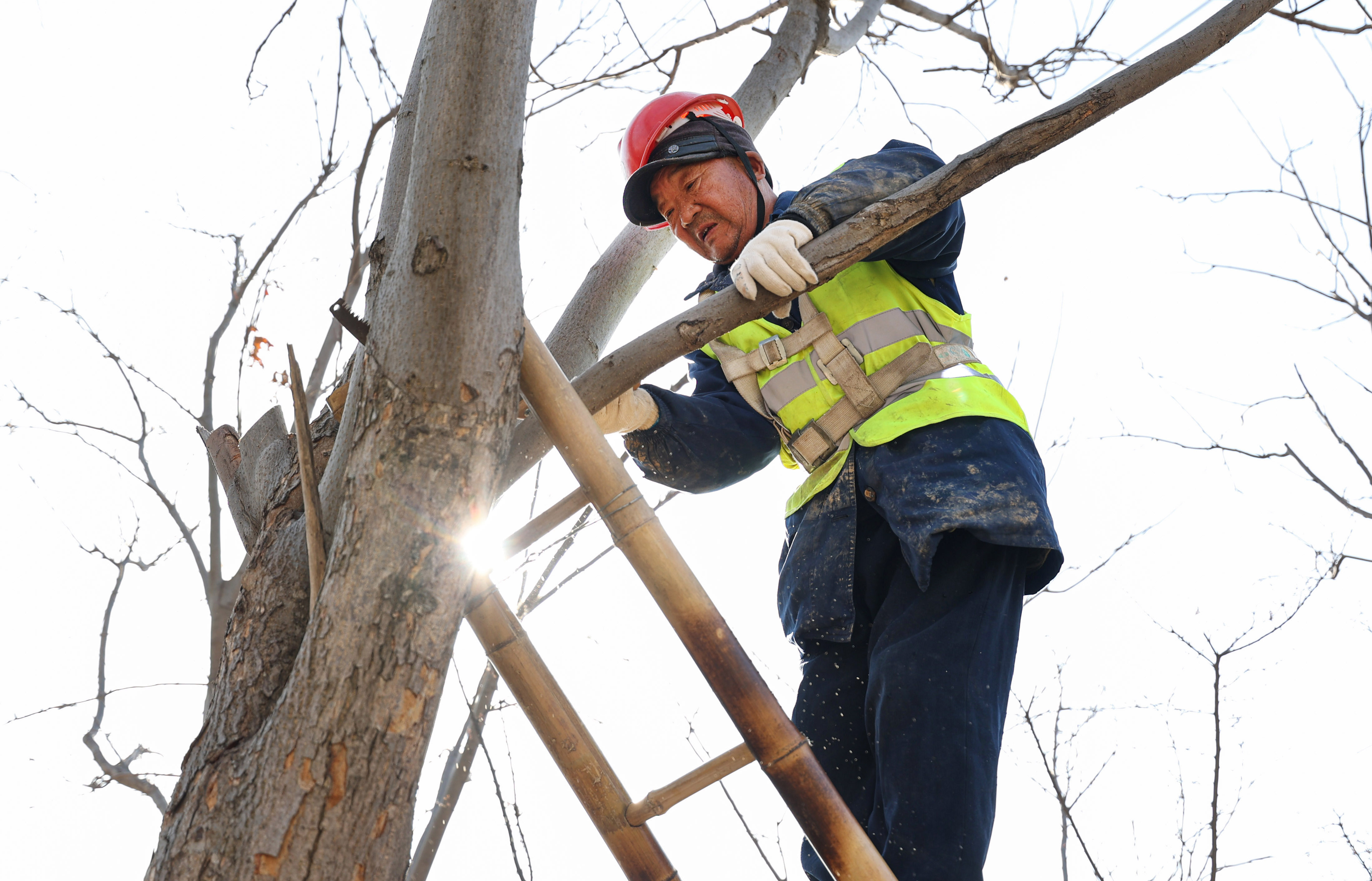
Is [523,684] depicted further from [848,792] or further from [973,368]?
[973,368]

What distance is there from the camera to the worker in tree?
1640 mm

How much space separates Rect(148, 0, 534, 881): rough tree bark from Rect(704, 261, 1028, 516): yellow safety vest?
2.87 ft

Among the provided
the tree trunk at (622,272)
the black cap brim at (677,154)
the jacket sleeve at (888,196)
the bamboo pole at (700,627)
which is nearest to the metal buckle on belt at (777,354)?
the jacket sleeve at (888,196)

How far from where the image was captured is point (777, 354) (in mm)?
2121

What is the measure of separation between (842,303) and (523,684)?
1150mm

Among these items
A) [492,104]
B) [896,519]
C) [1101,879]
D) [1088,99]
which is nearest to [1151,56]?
[1088,99]

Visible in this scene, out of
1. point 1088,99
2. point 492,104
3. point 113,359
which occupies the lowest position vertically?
point 1088,99

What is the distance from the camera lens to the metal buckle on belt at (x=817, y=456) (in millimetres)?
2066

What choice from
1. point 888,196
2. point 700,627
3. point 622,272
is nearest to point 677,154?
→ point 622,272

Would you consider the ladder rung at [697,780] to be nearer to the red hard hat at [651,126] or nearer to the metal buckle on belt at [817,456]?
the metal buckle on belt at [817,456]

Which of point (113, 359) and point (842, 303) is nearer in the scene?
point (842, 303)

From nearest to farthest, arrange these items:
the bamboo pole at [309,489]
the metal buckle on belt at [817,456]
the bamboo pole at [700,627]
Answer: the bamboo pole at [309,489] < the bamboo pole at [700,627] < the metal buckle on belt at [817,456]

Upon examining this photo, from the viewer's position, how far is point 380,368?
4.20 feet

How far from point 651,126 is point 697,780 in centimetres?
172
